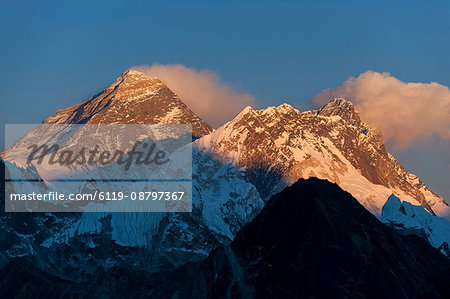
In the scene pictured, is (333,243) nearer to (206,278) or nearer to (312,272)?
(312,272)

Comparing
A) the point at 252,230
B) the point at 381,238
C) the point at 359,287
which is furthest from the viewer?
the point at 252,230

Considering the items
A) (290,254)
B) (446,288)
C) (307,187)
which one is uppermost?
(307,187)

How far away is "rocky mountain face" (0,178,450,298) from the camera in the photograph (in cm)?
16300

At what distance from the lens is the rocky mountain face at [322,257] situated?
163 m

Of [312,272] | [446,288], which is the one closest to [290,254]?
[312,272]

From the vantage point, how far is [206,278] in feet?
641

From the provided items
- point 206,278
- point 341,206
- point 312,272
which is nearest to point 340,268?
point 312,272

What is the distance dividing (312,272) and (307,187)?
2371 centimetres

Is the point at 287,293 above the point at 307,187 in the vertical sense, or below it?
below

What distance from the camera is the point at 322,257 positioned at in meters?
167

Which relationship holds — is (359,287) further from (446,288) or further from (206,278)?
(206,278)

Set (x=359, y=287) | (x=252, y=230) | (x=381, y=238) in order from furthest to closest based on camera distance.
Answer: (x=252, y=230), (x=381, y=238), (x=359, y=287)

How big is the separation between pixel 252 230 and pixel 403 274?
35.5 metres

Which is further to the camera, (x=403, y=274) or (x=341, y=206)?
(x=341, y=206)
